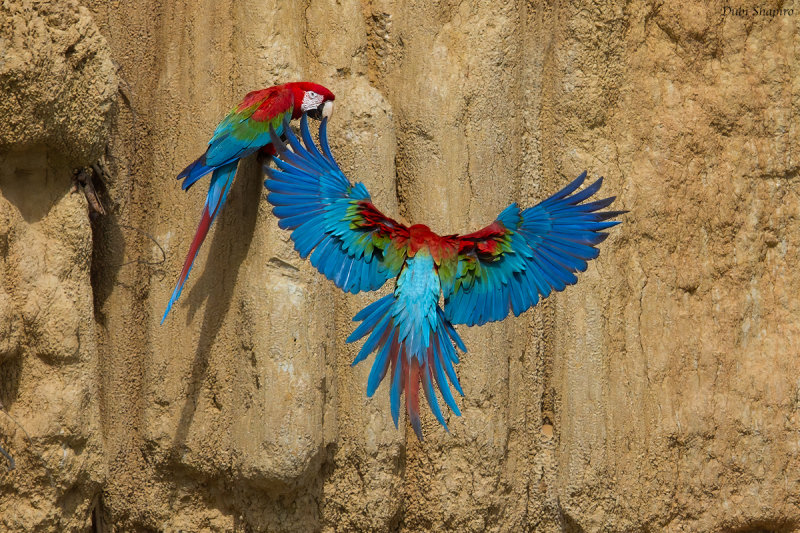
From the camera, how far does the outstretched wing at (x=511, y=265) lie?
324cm

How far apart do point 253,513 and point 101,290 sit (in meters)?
0.85

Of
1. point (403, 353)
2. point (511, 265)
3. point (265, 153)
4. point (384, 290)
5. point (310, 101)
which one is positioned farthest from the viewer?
point (384, 290)

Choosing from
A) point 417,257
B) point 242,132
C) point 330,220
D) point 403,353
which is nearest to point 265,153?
point 242,132

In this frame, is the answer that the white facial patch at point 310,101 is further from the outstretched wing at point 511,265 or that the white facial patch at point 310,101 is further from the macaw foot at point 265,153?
the outstretched wing at point 511,265

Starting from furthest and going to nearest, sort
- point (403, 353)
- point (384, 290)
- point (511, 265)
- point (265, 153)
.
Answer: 1. point (384, 290)
2. point (265, 153)
3. point (511, 265)
4. point (403, 353)

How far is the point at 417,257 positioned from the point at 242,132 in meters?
0.62

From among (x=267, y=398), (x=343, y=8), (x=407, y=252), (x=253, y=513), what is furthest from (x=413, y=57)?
(x=253, y=513)

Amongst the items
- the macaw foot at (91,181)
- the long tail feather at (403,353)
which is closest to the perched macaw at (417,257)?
the long tail feather at (403,353)

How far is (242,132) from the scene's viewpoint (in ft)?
10.9

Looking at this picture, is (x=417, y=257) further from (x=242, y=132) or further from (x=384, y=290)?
(x=242, y=132)

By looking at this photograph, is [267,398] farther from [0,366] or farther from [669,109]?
[669,109]

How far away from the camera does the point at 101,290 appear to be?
371 cm

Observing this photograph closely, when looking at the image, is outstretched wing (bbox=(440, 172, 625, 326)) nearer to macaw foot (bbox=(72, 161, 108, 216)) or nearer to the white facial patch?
the white facial patch

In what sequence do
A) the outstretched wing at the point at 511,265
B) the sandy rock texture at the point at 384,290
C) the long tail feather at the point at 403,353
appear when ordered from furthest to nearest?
the sandy rock texture at the point at 384,290 < the outstretched wing at the point at 511,265 < the long tail feather at the point at 403,353
